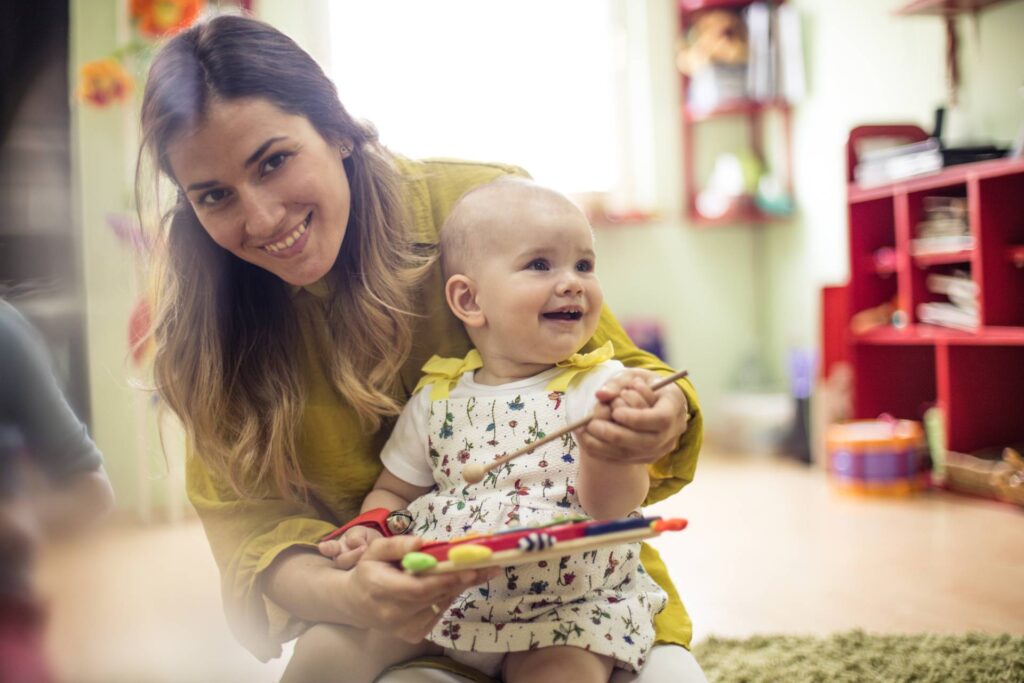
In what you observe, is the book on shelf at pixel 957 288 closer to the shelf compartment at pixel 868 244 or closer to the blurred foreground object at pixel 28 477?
the shelf compartment at pixel 868 244

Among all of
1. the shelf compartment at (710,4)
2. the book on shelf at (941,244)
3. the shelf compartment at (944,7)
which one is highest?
the shelf compartment at (710,4)

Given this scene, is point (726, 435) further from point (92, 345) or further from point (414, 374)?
point (92, 345)

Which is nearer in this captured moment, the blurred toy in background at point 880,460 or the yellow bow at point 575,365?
the yellow bow at point 575,365

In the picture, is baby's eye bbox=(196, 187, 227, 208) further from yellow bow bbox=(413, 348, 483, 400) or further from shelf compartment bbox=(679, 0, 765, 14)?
shelf compartment bbox=(679, 0, 765, 14)

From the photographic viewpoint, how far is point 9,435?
1.04 feet

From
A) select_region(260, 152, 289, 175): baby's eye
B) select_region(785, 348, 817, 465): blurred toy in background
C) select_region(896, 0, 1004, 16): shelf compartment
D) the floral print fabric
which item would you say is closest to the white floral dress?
the floral print fabric

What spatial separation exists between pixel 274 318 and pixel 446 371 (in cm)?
15

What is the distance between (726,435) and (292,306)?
2682mm

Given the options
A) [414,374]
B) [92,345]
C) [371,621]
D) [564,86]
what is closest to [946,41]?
[564,86]

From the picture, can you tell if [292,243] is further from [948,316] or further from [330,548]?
[948,316]

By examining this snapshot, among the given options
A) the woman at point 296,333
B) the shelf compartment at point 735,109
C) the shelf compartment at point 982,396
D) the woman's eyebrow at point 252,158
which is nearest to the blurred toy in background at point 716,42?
the shelf compartment at point 735,109

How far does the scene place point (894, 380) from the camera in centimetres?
283

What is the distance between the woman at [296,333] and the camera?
606mm

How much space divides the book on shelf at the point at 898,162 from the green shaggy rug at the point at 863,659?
1.51 metres
